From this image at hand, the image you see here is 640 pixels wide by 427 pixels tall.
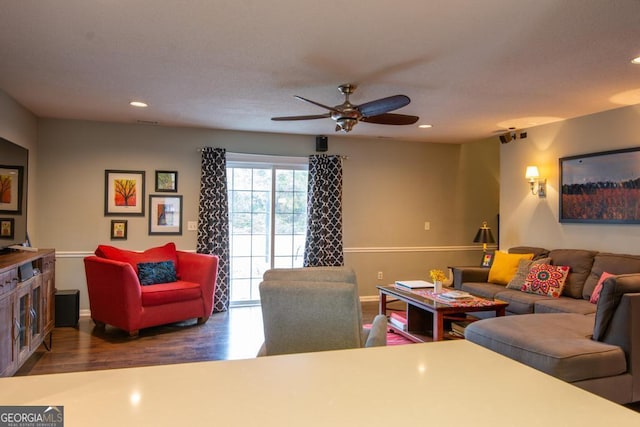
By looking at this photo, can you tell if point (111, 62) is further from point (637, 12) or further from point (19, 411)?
point (637, 12)

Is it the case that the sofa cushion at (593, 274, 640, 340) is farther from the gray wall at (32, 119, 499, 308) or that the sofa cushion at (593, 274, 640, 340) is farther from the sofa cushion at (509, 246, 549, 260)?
the gray wall at (32, 119, 499, 308)

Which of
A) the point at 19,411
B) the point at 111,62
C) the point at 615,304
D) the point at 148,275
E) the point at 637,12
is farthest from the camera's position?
the point at 148,275

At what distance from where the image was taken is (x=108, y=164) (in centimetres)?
522

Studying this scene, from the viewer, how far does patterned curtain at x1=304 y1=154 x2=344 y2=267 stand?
19.2 ft

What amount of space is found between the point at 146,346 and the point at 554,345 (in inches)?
136

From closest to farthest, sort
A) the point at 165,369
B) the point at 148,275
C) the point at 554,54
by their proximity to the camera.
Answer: the point at 165,369 → the point at 554,54 → the point at 148,275

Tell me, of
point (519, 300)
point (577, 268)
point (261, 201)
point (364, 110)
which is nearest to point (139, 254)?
point (261, 201)

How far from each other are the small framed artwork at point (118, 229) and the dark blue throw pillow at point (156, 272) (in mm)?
753

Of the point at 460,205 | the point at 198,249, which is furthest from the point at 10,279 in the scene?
the point at 460,205

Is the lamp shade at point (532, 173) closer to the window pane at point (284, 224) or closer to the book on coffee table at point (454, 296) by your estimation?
the book on coffee table at point (454, 296)

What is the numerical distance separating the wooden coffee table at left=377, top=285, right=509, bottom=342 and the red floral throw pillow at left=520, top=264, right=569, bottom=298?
0.57 metres

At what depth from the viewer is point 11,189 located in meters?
3.66

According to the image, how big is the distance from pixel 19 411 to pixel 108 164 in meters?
5.00

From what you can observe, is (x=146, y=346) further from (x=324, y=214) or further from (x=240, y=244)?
(x=324, y=214)
